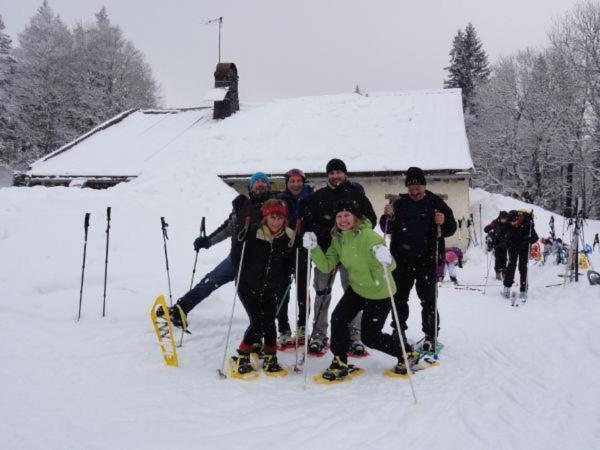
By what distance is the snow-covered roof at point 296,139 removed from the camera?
16.3 metres

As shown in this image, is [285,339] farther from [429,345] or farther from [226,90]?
[226,90]

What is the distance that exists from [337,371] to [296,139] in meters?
14.6

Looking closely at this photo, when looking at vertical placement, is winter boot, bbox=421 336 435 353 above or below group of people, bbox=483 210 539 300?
below

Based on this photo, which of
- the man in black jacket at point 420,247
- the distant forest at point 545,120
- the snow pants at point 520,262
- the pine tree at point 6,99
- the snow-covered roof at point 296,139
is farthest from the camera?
the pine tree at point 6,99

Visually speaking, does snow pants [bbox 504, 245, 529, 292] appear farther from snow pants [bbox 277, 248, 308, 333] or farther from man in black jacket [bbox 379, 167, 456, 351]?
snow pants [bbox 277, 248, 308, 333]

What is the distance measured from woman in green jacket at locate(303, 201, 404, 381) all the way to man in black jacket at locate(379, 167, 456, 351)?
2.48 ft

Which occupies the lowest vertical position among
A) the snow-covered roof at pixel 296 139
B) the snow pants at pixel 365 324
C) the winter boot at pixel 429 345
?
the winter boot at pixel 429 345

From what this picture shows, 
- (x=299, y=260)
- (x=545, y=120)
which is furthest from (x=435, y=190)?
(x=545, y=120)

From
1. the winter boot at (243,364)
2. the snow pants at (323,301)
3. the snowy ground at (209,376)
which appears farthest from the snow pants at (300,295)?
the winter boot at (243,364)

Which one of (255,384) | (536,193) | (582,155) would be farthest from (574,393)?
(536,193)

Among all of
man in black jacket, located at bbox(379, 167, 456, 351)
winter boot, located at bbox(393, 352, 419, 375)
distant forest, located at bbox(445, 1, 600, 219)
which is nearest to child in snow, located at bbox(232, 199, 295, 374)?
winter boot, located at bbox(393, 352, 419, 375)

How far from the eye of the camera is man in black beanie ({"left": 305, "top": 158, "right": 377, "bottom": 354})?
4895 mm

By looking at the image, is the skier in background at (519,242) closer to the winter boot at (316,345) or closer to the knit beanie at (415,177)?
the knit beanie at (415,177)

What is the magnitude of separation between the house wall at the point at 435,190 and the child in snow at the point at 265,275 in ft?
37.4
